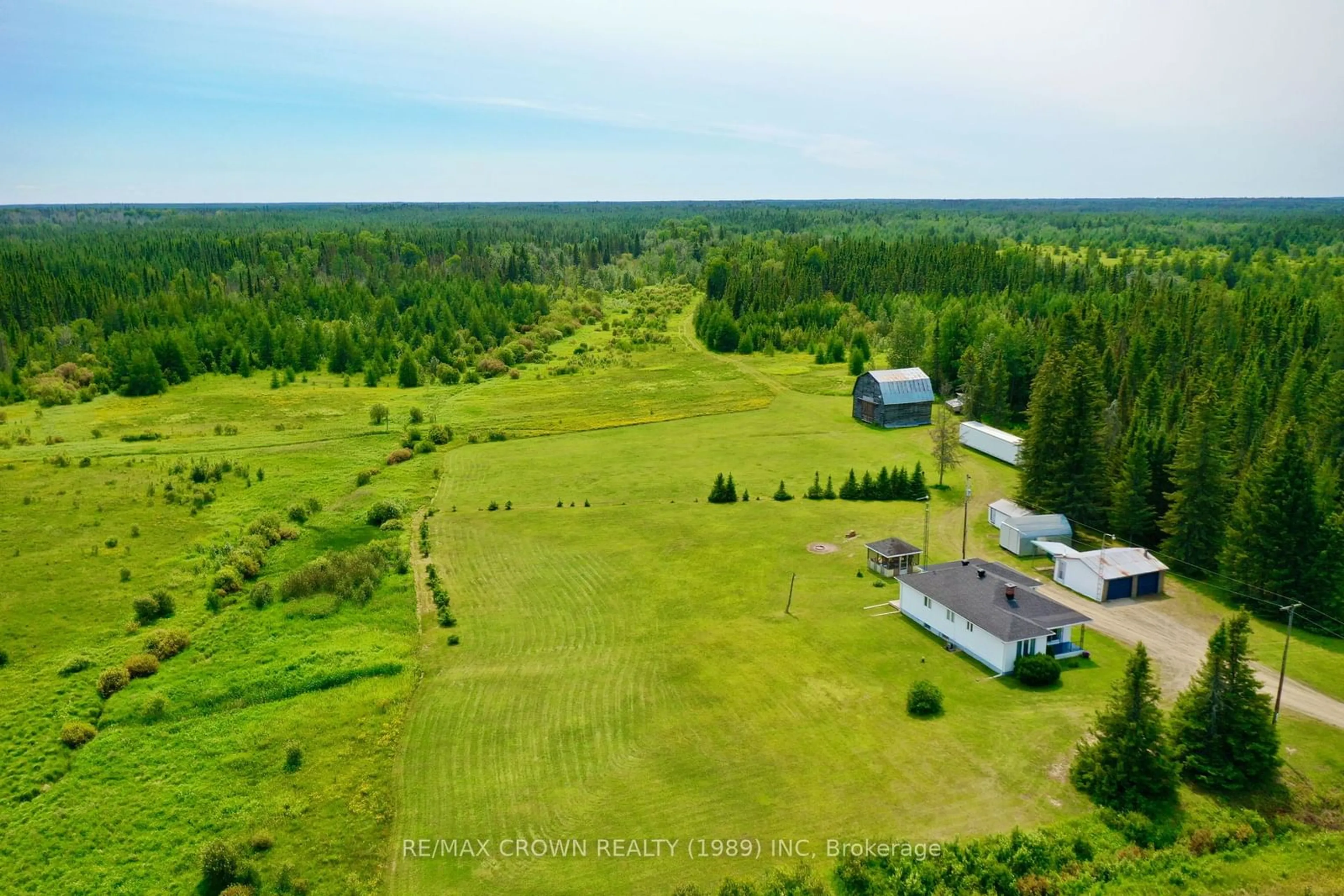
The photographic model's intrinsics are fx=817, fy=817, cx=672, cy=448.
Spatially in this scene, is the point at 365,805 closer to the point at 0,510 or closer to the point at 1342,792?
the point at 1342,792

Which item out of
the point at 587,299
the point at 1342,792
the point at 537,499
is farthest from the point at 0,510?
the point at 587,299

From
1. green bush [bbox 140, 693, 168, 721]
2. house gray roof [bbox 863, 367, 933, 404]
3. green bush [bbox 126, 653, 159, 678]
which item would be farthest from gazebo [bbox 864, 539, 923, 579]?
green bush [bbox 126, 653, 159, 678]

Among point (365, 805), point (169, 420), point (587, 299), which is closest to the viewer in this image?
point (365, 805)

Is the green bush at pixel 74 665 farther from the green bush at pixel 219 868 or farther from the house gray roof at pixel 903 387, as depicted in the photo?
the house gray roof at pixel 903 387

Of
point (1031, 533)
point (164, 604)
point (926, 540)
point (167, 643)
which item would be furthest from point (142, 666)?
point (1031, 533)

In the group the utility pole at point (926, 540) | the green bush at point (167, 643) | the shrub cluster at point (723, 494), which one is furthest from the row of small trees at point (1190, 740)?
the green bush at point (167, 643)
